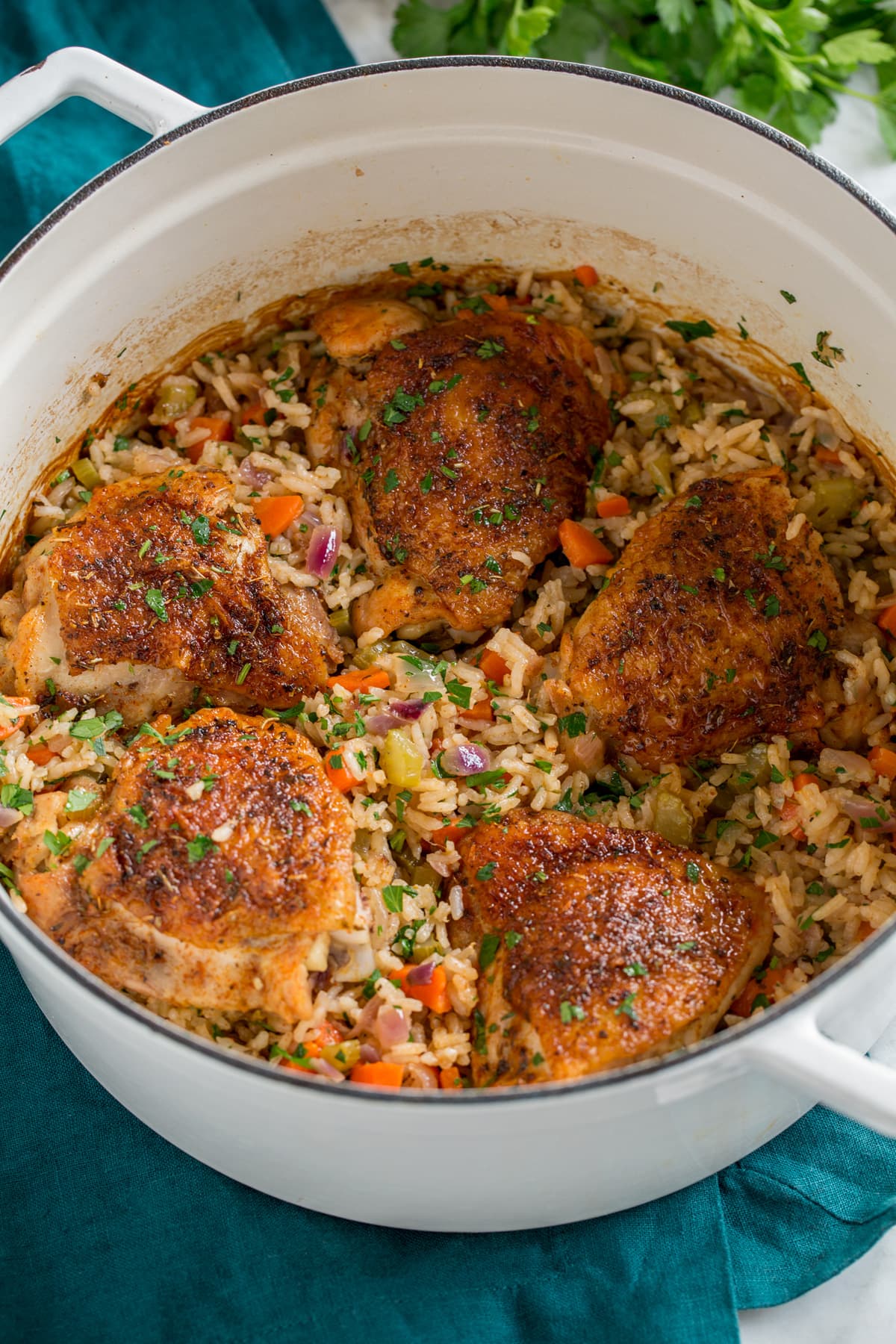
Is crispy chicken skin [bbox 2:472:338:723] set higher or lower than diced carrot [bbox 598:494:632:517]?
higher

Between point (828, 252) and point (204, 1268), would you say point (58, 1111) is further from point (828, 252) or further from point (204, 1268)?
point (828, 252)

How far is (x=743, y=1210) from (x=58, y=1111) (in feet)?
6.05

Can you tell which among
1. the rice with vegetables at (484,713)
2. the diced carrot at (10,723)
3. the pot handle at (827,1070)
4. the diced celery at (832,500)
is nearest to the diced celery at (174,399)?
the rice with vegetables at (484,713)

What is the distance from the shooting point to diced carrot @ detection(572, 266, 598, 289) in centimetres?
408

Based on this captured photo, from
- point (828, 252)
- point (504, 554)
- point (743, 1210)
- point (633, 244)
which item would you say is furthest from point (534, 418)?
point (743, 1210)

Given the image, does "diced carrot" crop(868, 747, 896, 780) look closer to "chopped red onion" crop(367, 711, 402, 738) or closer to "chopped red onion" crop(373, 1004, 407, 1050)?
"chopped red onion" crop(367, 711, 402, 738)

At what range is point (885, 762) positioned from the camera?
3.52 meters

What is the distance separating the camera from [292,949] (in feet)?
9.88

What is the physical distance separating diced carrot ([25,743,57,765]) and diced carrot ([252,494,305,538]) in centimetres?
87

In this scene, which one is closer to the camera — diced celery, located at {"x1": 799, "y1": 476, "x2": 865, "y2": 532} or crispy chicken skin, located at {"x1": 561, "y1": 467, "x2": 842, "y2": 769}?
crispy chicken skin, located at {"x1": 561, "y1": 467, "x2": 842, "y2": 769}

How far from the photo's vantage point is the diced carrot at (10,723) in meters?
3.34

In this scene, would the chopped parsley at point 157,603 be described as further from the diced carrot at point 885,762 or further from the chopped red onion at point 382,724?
the diced carrot at point 885,762

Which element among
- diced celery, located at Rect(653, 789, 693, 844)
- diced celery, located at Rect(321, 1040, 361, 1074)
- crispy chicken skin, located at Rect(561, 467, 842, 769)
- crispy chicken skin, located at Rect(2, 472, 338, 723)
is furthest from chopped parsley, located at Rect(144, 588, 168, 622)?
diced celery, located at Rect(653, 789, 693, 844)

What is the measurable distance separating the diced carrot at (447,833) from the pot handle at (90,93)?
1956 millimetres
